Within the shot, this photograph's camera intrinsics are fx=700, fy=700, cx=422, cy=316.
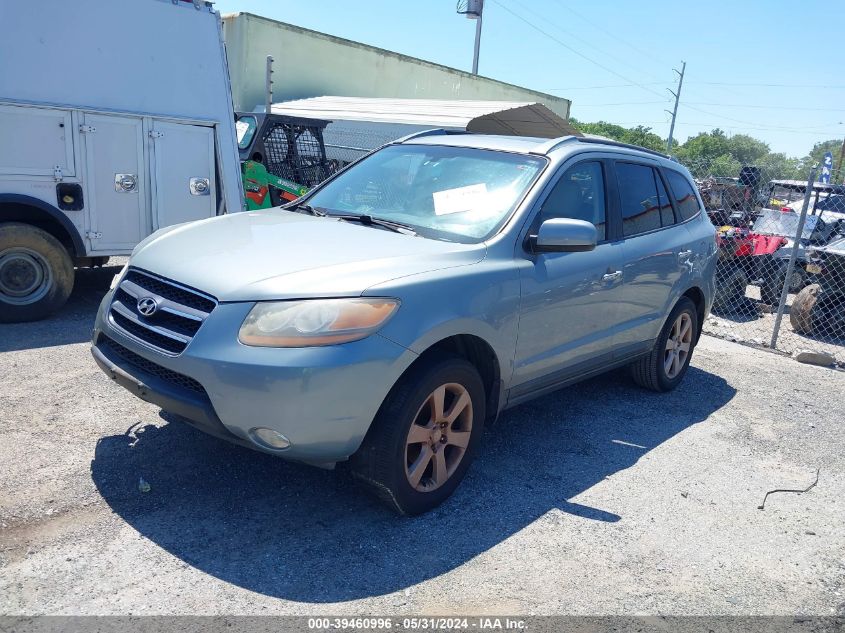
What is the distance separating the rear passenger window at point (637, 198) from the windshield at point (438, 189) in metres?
0.93

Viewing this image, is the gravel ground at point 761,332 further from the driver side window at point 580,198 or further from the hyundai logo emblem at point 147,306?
the hyundai logo emblem at point 147,306

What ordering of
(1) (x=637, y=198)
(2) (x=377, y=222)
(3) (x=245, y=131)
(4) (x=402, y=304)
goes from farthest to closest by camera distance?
1. (3) (x=245, y=131)
2. (1) (x=637, y=198)
3. (2) (x=377, y=222)
4. (4) (x=402, y=304)

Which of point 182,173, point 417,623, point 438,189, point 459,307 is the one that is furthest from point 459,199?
point 182,173

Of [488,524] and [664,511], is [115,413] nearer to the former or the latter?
[488,524]

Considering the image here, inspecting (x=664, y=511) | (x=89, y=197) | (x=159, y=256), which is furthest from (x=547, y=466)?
(x=89, y=197)

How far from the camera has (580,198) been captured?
4.37 metres

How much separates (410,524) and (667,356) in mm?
3134

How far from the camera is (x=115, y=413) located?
14.1 feet

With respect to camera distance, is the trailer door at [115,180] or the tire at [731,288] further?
the tire at [731,288]

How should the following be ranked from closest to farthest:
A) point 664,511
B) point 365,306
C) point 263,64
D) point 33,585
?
point 33,585, point 365,306, point 664,511, point 263,64

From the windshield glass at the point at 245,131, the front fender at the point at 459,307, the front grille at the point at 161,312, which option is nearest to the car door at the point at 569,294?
the front fender at the point at 459,307

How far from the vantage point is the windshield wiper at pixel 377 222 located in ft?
12.6

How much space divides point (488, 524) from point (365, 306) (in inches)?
52.1

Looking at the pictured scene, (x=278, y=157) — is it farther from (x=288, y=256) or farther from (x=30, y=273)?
(x=288, y=256)
